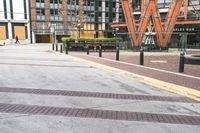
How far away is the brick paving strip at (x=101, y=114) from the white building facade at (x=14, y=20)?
5640 cm

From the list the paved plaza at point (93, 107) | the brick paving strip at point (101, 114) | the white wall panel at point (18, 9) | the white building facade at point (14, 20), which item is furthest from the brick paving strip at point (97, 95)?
the white wall panel at point (18, 9)

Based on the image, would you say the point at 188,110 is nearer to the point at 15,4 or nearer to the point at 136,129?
the point at 136,129

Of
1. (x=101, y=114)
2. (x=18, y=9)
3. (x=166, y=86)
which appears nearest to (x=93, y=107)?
(x=101, y=114)

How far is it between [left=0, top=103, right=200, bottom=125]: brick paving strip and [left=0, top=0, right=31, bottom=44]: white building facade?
56.4 metres

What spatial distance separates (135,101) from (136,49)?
21086mm

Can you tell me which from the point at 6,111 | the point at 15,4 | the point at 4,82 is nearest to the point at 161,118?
the point at 6,111

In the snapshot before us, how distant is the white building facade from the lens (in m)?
59.5

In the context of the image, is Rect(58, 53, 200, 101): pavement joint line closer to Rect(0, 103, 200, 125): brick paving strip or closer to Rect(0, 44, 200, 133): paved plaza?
Rect(0, 44, 200, 133): paved plaza

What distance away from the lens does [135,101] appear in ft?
25.4

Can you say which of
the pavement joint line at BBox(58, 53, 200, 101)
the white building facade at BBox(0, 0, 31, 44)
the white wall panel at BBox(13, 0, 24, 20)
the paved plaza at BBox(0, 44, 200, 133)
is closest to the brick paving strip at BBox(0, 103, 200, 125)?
the paved plaza at BBox(0, 44, 200, 133)

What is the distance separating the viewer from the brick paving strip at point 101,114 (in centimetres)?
609

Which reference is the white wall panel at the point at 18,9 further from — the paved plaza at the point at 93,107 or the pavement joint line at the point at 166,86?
the paved plaza at the point at 93,107

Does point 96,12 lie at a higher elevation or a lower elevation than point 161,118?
higher

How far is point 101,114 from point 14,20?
2312 inches
